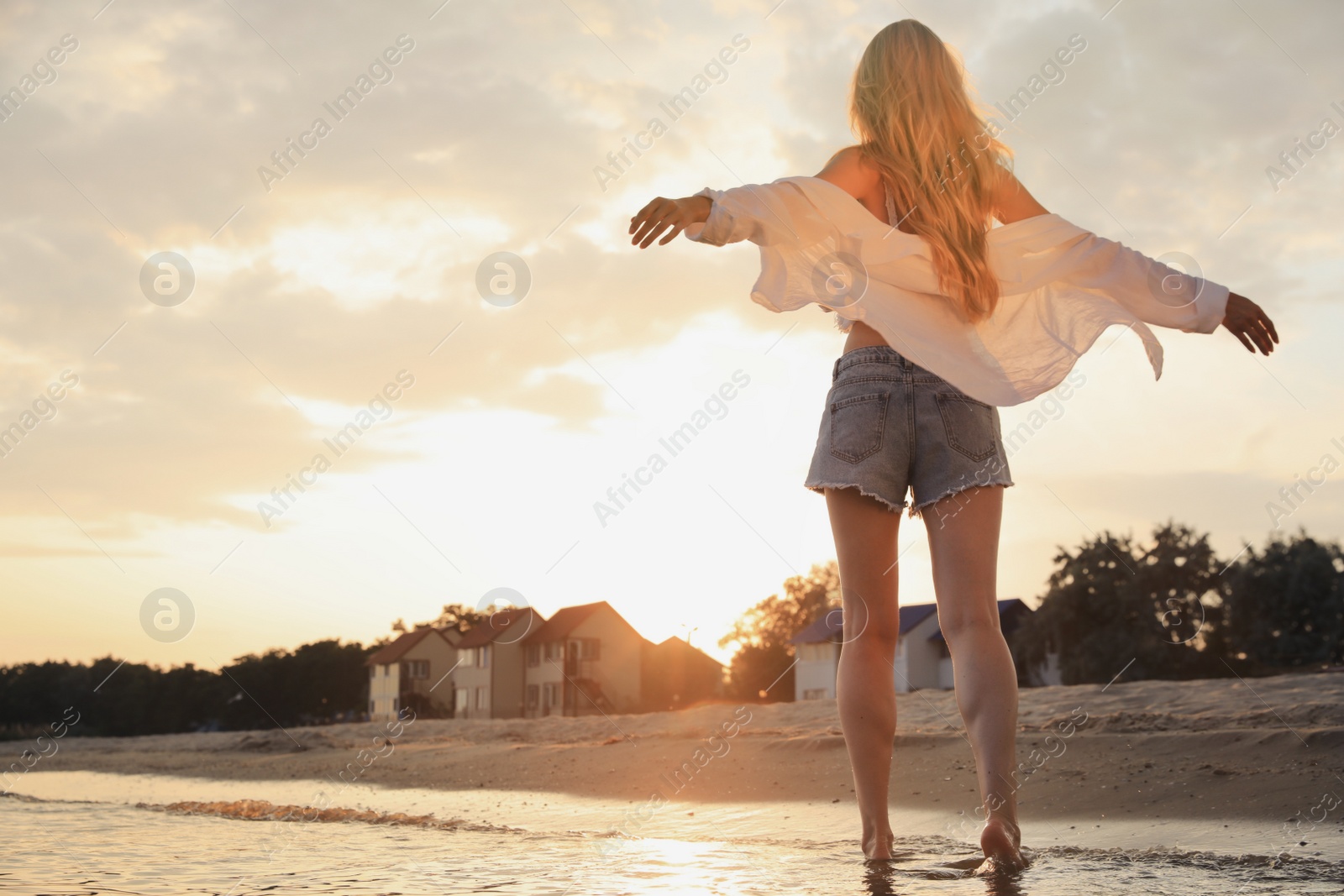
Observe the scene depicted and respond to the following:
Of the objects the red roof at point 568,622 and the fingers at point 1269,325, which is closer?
the fingers at point 1269,325

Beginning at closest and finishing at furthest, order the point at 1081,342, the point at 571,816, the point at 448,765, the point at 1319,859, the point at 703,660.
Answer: the point at 1319,859
the point at 1081,342
the point at 571,816
the point at 448,765
the point at 703,660

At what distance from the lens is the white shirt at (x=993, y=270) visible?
2.79 metres

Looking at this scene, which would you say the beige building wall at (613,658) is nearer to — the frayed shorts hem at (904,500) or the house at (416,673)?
the house at (416,673)

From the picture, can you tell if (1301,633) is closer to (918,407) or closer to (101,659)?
(918,407)

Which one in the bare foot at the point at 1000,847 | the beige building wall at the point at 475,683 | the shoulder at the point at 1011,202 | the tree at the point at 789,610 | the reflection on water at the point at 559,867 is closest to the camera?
the reflection on water at the point at 559,867

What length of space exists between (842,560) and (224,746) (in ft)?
68.0

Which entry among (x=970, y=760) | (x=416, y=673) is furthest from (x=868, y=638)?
(x=416, y=673)

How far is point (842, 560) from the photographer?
280cm

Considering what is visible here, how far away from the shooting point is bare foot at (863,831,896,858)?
261 centimetres

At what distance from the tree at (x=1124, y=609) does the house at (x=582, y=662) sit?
1955 cm

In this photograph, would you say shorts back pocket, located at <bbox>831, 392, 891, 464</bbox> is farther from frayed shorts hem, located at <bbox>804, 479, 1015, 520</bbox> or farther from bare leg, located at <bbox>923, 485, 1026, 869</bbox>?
bare leg, located at <bbox>923, 485, 1026, 869</bbox>

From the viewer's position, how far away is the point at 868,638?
2.78 metres

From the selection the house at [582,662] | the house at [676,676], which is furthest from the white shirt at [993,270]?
the house at [676,676]

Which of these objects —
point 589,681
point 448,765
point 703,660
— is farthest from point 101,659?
point 448,765
